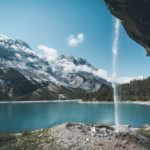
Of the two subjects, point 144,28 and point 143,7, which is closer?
point 143,7

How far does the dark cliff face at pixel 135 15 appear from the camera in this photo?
87.8 feet

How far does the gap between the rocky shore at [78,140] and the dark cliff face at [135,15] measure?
981 centimetres

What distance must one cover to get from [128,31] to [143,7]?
244 inches

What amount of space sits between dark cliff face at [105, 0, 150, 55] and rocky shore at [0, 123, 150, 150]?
9815 mm

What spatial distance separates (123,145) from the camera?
27.0 m

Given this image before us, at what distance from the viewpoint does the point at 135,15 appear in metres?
28.0

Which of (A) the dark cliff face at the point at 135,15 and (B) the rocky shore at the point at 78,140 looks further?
(B) the rocky shore at the point at 78,140

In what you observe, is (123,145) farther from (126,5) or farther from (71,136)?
(126,5)

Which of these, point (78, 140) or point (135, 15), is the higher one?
point (135, 15)

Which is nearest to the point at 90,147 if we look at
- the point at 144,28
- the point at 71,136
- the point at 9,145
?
the point at 71,136

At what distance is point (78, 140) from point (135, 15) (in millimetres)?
12455

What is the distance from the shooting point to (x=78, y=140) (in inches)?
1101

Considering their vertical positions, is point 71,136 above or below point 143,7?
below

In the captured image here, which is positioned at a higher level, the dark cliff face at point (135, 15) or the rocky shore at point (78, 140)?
the dark cliff face at point (135, 15)
